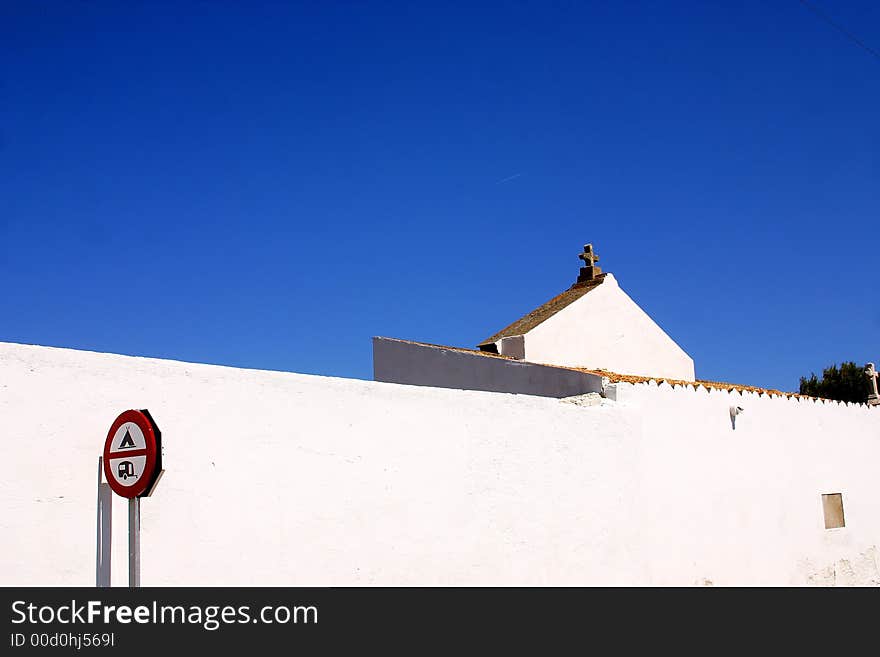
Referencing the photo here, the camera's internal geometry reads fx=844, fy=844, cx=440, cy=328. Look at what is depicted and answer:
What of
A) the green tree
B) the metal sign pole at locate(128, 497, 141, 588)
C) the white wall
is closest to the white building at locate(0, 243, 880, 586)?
the metal sign pole at locate(128, 497, 141, 588)

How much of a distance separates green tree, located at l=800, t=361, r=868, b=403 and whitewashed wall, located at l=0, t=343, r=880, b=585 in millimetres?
25649

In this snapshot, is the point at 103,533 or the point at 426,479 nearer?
the point at 103,533

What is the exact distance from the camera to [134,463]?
5.22 metres

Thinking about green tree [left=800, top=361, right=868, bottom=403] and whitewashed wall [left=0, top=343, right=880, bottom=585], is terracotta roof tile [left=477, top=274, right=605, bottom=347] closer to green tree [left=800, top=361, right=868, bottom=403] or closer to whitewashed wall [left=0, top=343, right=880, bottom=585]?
whitewashed wall [left=0, top=343, right=880, bottom=585]

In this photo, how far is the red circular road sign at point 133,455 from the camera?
5.05 m

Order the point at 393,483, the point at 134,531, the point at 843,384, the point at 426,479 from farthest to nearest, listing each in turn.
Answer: the point at 843,384 → the point at 426,479 → the point at 393,483 → the point at 134,531

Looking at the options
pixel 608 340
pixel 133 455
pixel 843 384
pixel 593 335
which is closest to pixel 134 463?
pixel 133 455

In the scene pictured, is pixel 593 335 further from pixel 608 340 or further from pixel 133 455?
pixel 133 455

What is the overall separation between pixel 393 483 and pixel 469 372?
5483mm

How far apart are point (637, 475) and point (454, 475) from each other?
11.0 feet

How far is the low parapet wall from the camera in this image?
38.8 ft

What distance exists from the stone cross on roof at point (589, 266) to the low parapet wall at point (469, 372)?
18.6ft

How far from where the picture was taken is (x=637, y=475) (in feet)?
35.8

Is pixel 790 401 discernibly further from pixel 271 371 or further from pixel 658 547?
pixel 271 371
